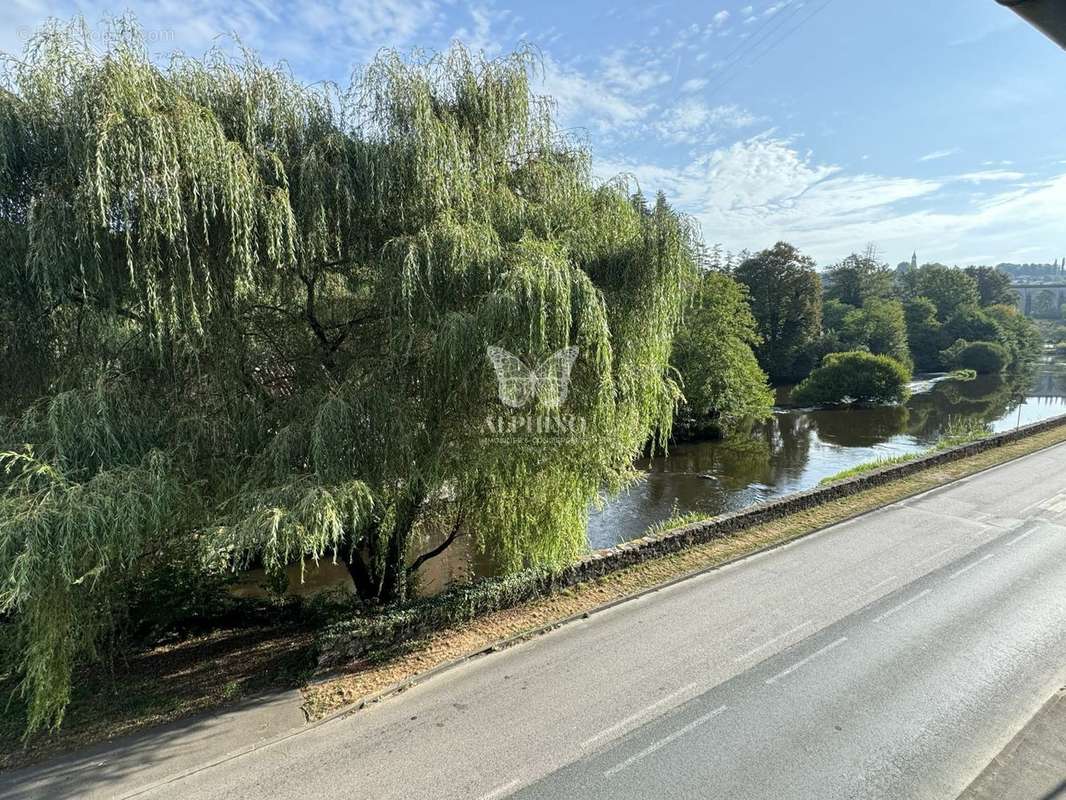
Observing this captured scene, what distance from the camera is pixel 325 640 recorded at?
19.0 feet

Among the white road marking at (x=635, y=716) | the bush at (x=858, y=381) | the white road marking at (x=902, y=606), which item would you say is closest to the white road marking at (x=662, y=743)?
the white road marking at (x=635, y=716)

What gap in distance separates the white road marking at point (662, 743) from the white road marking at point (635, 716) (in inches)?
12.8

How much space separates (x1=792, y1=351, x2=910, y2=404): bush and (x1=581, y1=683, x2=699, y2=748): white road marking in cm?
3104

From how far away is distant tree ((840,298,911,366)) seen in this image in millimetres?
42438

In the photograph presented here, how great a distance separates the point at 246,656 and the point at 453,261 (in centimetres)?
549

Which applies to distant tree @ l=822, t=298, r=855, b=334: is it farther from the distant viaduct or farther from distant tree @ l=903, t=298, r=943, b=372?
the distant viaduct

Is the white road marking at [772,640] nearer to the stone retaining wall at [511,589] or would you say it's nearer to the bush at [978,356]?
the stone retaining wall at [511,589]

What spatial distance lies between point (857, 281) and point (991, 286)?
30.3m

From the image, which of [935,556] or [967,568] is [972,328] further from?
[967,568]

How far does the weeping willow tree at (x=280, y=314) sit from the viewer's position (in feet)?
14.3

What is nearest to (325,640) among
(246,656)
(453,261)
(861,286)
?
(246,656)

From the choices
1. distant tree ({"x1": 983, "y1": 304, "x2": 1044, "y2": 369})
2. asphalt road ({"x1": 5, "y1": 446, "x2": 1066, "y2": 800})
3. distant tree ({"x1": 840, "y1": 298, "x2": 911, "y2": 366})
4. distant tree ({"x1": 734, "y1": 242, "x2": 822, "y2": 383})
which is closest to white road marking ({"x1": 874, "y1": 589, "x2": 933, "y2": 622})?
asphalt road ({"x1": 5, "y1": 446, "x2": 1066, "y2": 800})

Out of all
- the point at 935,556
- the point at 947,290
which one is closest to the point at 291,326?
the point at 935,556

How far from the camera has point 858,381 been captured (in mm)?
31156
